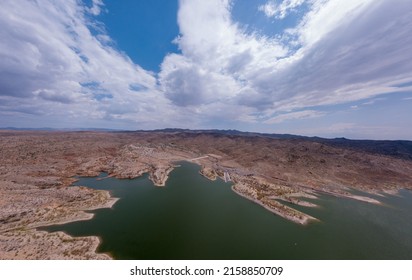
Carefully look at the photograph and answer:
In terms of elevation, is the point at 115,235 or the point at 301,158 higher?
the point at 301,158

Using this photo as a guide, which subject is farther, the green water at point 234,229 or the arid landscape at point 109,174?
the arid landscape at point 109,174

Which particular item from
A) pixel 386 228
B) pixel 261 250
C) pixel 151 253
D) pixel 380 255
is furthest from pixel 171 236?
pixel 386 228

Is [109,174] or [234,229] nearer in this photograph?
[234,229]

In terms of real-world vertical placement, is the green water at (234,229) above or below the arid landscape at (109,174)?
below

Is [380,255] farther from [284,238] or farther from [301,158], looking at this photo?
[301,158]

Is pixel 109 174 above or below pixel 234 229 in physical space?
above

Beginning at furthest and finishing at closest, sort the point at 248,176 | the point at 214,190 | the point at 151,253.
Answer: the point at 248,176
the point at 214,190
the point at 151,253

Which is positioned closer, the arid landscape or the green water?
the green water

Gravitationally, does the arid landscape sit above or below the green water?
above
